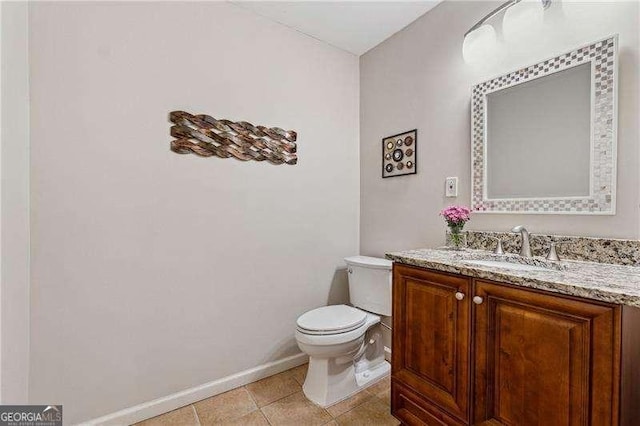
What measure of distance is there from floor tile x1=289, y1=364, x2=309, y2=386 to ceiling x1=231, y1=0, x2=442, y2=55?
8.09 feet

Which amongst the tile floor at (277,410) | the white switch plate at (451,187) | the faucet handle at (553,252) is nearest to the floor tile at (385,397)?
the tile floor at (277,410)

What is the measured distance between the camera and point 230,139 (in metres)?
1.76

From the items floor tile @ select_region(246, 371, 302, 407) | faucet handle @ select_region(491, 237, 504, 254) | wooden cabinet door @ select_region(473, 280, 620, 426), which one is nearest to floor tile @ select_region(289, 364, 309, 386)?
floor tile @ select_region(246, 371, 302, 407)

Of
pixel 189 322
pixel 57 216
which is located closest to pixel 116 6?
pixel 57 216

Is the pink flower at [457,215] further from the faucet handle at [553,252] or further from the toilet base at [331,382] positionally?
the toilet base at [331,382]

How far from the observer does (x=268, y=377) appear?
75.7 inches

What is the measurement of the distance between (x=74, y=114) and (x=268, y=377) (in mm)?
1898

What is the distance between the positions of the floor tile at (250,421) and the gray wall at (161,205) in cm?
34

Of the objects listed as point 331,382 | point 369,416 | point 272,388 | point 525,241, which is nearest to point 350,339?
point 331,382

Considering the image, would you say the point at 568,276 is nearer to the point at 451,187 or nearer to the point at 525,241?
the point at 525,241

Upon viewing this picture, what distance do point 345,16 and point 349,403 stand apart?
2476 mm

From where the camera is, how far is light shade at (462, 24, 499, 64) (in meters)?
1.47

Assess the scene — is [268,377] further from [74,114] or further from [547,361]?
[74,114]

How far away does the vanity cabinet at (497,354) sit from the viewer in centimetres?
79
